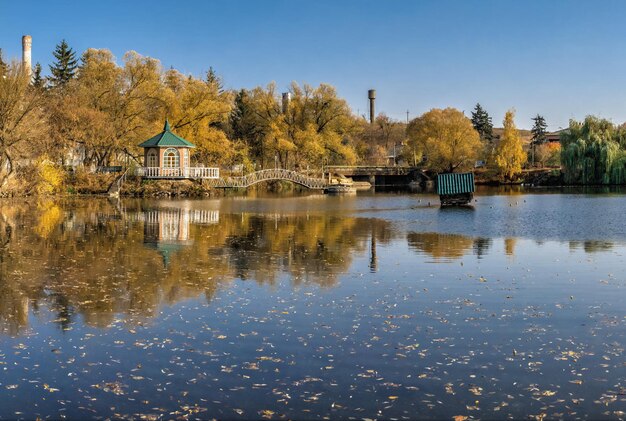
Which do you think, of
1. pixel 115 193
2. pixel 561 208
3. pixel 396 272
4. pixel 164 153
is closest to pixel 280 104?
pixel 164 153

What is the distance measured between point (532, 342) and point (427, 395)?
3334mm

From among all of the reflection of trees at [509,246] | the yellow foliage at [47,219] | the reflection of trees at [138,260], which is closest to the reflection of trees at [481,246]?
the reflection of trees at [509,246]

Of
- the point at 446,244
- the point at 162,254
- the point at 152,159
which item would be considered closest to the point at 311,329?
the point at 162,254

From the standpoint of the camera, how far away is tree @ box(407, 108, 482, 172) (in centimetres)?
10069

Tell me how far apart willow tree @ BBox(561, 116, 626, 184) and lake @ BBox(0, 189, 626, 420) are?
61053mm

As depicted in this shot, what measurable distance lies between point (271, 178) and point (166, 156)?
15236mm

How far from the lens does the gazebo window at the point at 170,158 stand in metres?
67.9

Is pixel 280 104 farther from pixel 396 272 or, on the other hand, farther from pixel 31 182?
pixel 396 272

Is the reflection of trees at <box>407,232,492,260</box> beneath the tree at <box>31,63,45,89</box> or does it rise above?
beneath

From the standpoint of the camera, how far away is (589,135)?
82.9 meters

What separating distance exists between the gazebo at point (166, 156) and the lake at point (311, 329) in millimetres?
41877

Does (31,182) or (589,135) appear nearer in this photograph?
(31,182)

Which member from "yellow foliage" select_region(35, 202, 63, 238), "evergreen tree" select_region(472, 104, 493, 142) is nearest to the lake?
"yellow foliage" select_region(35, 202, 63, 238)

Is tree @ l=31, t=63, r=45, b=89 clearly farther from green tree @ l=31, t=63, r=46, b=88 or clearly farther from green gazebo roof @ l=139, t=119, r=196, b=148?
green gazebo roof @ l=139, t=119, r=196, b=148
